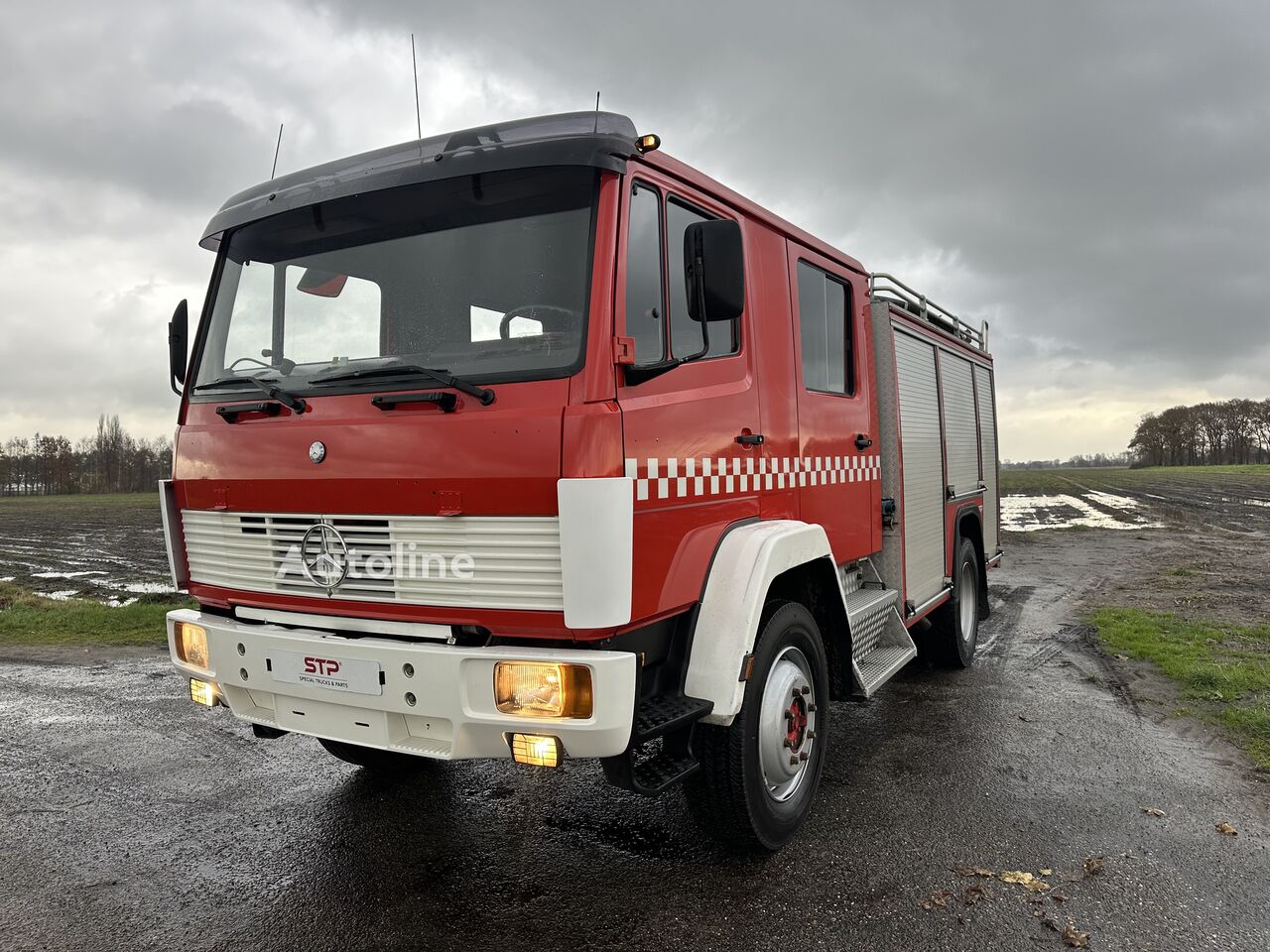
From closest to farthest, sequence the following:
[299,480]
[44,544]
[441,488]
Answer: [441,488] < [299,480] < [44,544]

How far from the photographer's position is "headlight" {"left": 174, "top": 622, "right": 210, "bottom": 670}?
3412 mm

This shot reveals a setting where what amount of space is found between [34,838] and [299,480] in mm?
2215

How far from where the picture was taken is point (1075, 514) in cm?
2559

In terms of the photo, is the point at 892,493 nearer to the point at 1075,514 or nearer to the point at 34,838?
the point at 34,838

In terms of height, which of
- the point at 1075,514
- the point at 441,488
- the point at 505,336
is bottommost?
the point at 1075,514

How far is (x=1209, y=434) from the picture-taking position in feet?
345

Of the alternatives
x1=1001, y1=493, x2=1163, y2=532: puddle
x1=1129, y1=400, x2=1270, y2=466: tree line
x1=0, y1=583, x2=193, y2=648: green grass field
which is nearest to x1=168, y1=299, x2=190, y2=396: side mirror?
x1=0, y1=583, x2=193, y2=648: green grass field

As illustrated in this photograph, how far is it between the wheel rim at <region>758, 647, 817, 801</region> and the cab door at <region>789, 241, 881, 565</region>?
735 millimetres

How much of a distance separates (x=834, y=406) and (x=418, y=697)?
8.73 feet

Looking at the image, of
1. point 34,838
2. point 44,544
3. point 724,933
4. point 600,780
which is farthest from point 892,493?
point 44,544

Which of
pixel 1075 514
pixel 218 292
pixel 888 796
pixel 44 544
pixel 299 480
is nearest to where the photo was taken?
pixel 299 480

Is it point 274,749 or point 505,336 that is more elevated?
point 505,336

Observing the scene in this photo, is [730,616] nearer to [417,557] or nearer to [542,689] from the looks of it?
[542,689]

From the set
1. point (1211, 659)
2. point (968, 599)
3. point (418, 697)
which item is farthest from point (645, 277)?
point (1211, 659)
